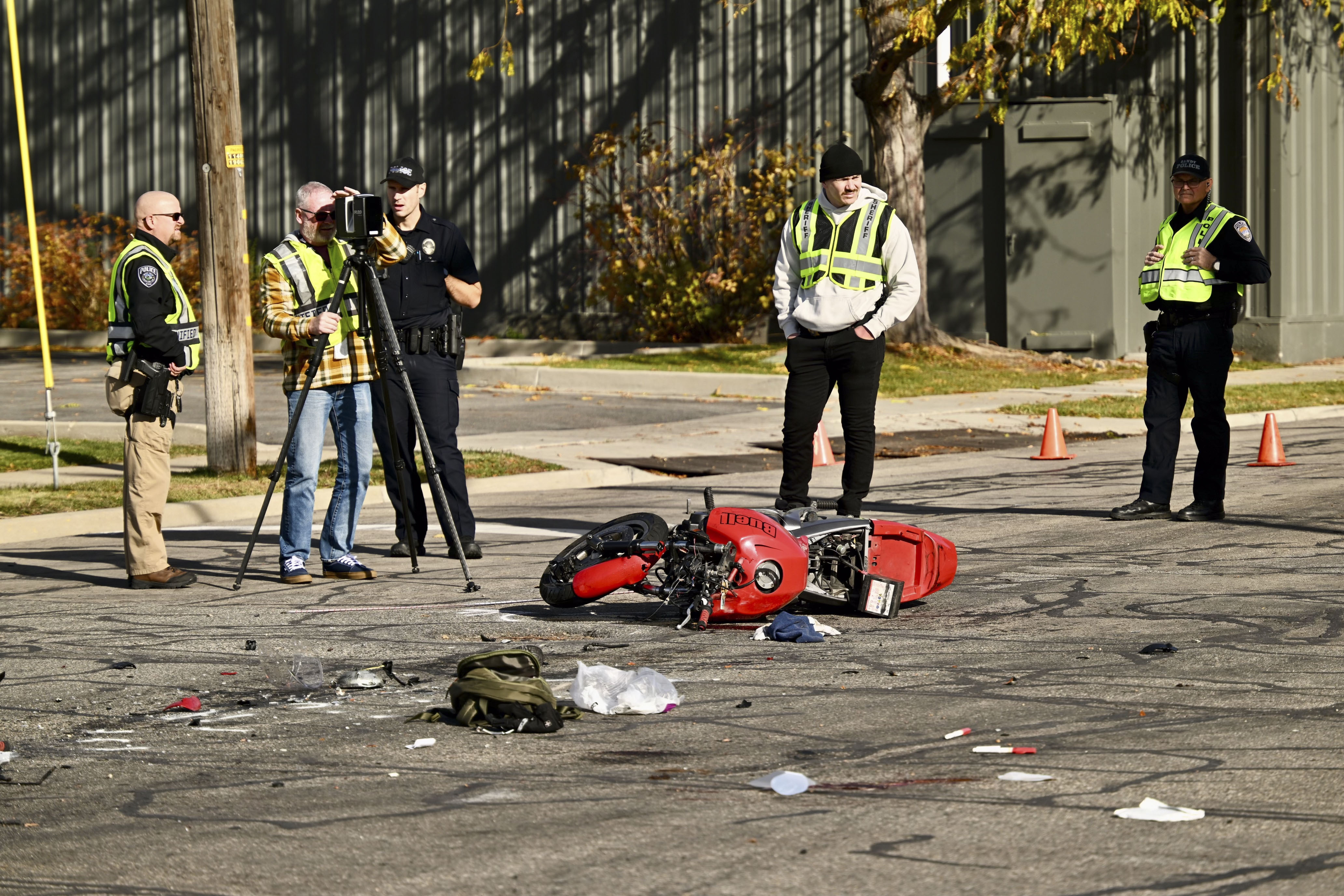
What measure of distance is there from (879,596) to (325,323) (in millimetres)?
2962

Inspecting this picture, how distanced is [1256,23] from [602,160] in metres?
9.48

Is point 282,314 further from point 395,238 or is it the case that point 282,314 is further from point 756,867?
point 756,867

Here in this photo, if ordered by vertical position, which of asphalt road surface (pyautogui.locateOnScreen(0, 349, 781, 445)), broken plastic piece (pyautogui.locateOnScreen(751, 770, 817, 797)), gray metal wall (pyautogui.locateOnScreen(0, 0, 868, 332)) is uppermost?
gray metal wall (pyautogui.locateOnScreen(0, 0, 868, 332))

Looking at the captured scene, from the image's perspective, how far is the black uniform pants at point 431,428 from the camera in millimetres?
9586

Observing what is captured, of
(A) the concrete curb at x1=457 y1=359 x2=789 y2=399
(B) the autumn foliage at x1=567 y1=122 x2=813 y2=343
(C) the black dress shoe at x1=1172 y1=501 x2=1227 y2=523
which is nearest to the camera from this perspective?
(C) the black dress shoe at x1=1172 y1=501 x2=1227 y2=523

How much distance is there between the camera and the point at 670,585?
24.1 feet

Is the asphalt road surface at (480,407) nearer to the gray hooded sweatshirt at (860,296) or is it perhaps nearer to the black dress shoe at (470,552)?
the black dress shoe at (470,552)

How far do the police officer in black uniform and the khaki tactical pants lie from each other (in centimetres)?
121

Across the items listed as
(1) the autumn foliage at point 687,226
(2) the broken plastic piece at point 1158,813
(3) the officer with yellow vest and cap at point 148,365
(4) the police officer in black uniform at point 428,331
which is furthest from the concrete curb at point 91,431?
(2) the broken plastic piece at point 1158,813

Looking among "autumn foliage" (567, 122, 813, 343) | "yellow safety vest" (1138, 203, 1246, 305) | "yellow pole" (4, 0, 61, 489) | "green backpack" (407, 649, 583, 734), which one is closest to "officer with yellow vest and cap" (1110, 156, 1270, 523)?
"yellow safety vest" (1138, 203, 1246, 305)

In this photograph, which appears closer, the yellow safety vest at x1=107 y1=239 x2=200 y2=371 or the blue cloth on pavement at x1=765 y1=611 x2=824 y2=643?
the blue cloth on pavement at x1=765 y1=611 x2=824 y2=643

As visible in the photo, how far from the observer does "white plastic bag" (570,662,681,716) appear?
5.88 metres

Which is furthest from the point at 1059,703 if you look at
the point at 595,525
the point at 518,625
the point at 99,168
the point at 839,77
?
the point at 99,168

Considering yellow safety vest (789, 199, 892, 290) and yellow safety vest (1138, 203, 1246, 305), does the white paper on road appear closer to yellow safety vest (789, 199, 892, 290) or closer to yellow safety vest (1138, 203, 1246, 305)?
yellow safety vest (789, 199, 892, 290)
